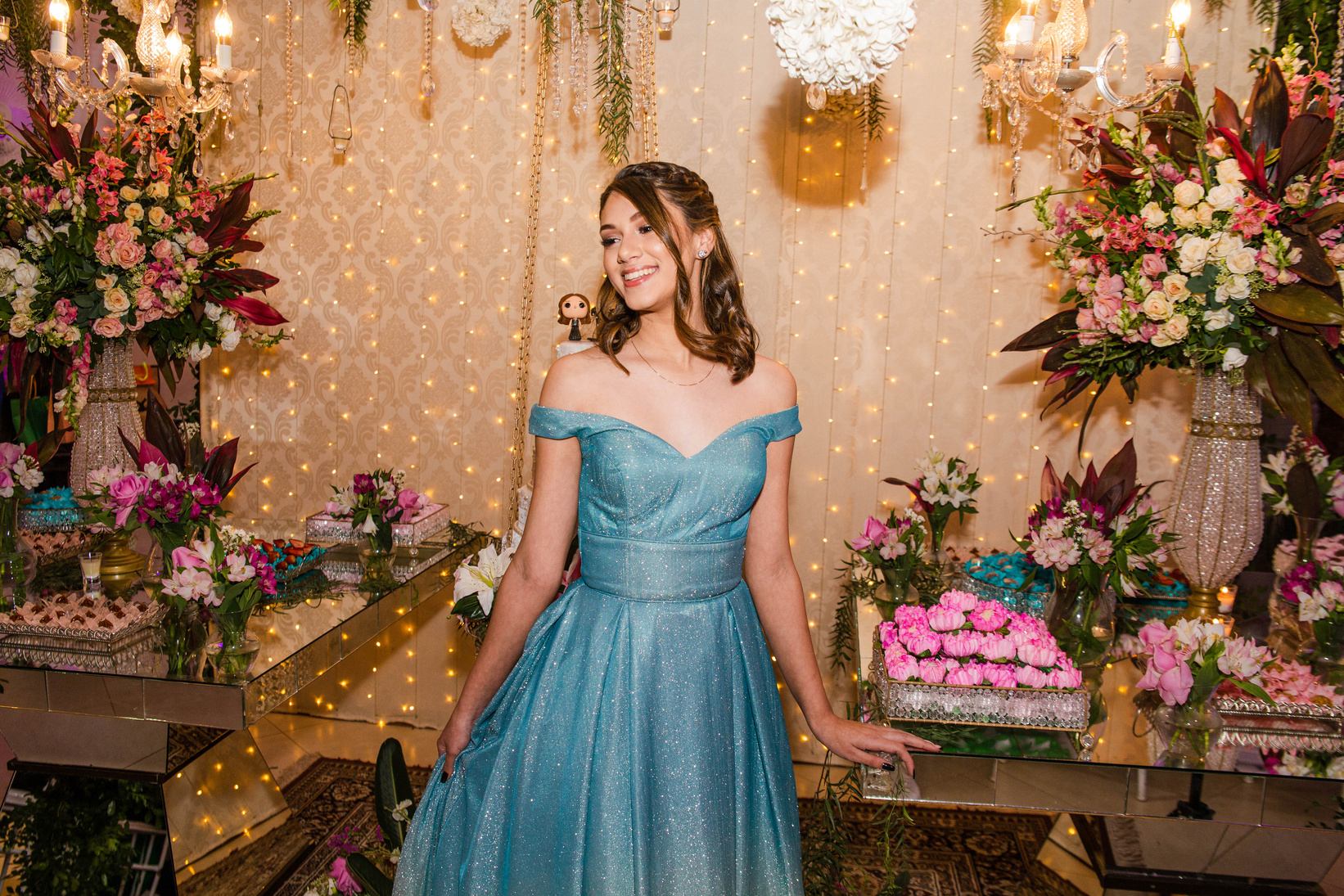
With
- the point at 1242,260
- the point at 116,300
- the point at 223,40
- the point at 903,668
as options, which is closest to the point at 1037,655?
the point at 903,668

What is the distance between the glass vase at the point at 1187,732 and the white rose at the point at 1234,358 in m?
0.93

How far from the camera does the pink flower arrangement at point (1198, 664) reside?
70.3 inches

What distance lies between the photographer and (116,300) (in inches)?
102

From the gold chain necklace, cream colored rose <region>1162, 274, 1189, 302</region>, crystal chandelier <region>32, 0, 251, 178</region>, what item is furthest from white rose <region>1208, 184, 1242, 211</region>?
crystal chandelier <region>32, 0, 251, 178</region>

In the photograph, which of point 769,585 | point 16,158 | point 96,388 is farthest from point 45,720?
point 769,585

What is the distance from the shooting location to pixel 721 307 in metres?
1.89

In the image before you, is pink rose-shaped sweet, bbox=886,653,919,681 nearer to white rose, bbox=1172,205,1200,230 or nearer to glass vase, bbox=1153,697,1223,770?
glass vase, bbox=1153,697,1223,770

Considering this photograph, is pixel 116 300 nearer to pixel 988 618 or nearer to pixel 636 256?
pixel 636 256

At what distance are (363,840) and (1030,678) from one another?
2332mm

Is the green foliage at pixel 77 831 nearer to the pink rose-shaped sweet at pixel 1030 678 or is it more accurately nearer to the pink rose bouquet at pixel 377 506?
the pink rose bouquet at pixel 377 506

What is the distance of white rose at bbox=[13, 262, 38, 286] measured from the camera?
2529 millimetres

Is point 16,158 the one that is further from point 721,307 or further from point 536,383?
point 721,307

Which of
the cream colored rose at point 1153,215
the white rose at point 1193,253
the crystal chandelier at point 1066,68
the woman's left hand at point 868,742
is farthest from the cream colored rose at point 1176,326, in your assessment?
the woman's left hand at point 868,742

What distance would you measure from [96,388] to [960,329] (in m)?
2.97
